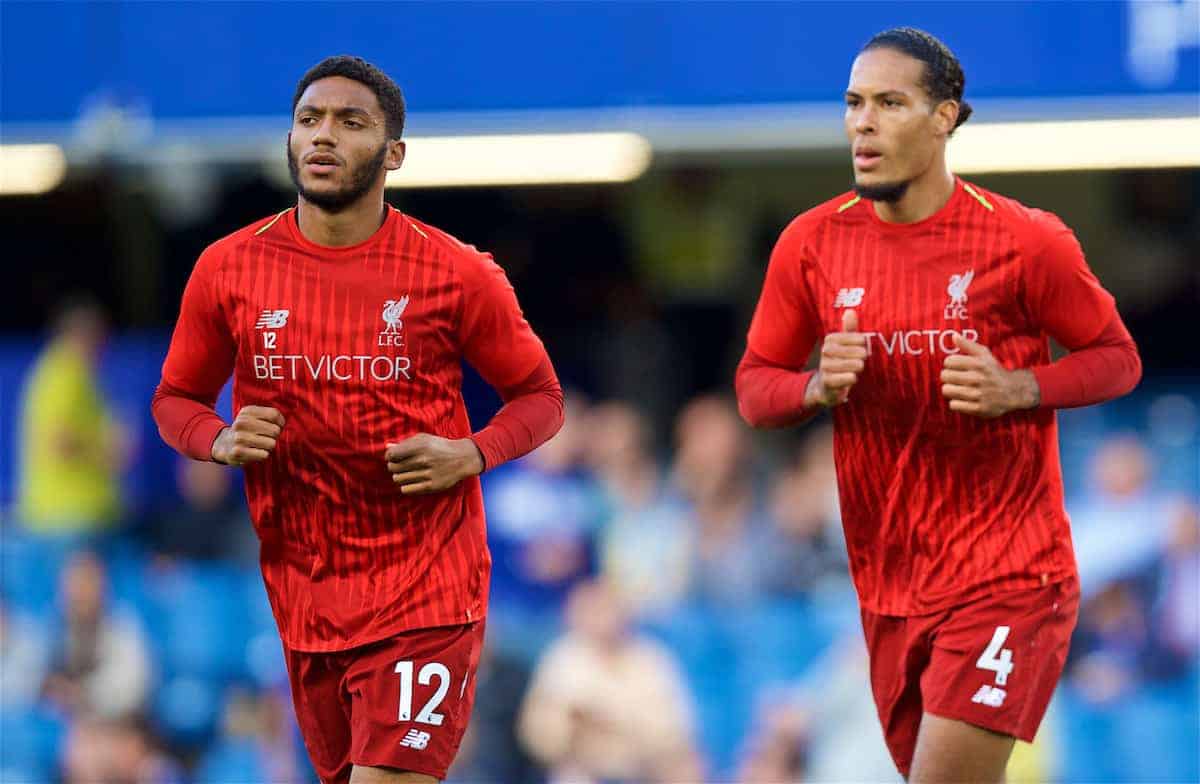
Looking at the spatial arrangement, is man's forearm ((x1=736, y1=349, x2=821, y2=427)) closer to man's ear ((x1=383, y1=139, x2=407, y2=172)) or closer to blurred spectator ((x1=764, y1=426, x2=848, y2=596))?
man's ear ((x1=383, y1=139, x2=407, y2=172))

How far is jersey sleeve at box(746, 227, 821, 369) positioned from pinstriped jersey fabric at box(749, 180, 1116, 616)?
0.05 m

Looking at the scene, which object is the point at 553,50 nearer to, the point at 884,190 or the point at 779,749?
the point at 779,749

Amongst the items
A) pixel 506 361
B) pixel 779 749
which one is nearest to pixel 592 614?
pixel 779 749

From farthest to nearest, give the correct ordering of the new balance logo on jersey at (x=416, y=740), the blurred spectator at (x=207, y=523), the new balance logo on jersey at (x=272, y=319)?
the blurred spectator at (x=207, y=523) < the new balance logo on jersey at (x=272, y=319) < the new balance logo on jersey at (x=416, y=740)

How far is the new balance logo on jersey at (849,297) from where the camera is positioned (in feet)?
14.9

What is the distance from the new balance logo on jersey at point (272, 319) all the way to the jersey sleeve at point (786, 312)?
1139 mm

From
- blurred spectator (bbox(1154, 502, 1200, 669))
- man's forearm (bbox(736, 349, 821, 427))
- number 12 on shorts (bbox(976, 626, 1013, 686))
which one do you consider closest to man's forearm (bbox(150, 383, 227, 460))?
man's forearm (bbox(736, 349, 821, 427))

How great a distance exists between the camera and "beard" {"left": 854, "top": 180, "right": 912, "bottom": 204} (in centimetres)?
451

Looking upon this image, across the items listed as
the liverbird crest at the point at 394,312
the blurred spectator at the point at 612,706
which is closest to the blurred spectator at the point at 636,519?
the blurred spectator at the point at 612,706

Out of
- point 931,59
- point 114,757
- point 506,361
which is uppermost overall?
point 931,59

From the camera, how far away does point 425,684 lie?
4.33 metres

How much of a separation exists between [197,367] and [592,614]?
11.8 ft

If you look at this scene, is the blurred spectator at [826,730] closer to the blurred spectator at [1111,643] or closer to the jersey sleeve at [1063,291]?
the blurred spectator at [1111,643]

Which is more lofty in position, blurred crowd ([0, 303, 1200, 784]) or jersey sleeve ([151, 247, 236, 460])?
jersey sleeve ([151, 247, 236, 460])
